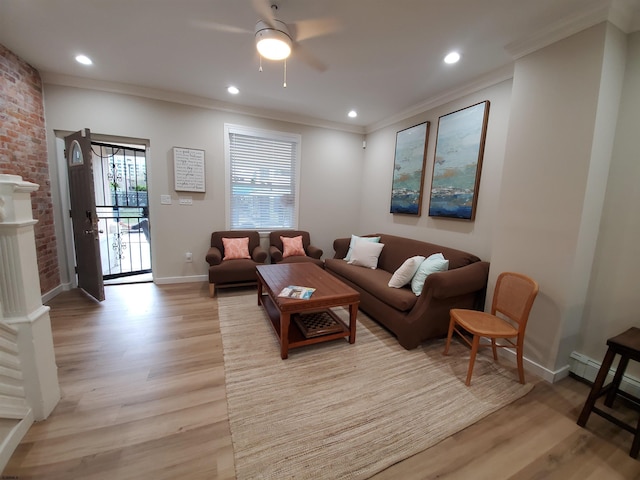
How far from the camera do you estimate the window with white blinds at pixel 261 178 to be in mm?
4078

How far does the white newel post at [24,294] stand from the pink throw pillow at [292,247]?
282 cm

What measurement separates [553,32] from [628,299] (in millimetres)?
2073

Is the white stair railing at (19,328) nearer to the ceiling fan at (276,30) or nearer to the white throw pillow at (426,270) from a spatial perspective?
the ceiling fan at (276,30)

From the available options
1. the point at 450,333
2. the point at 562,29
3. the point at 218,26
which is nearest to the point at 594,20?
the point at 562,29

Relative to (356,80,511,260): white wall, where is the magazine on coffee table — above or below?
below

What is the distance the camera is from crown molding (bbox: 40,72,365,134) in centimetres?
314

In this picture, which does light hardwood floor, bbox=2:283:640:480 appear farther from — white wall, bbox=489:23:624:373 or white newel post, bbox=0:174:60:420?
white wall, bbox=489:23:624:373

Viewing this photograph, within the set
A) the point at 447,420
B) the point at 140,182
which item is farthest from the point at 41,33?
the point at 447,420

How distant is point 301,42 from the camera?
89.0 inches

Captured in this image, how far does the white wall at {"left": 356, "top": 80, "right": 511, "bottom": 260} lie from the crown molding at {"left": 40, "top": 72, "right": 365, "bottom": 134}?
907mm

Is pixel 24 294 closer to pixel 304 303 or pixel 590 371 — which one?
pixel 304 303

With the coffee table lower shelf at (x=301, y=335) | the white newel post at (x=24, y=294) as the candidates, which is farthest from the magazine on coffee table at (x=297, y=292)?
the white newel post at (x=24, y=294)

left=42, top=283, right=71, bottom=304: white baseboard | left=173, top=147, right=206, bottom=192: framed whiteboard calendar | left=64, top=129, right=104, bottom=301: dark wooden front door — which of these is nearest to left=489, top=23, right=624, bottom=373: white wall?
left=173, top=147, right=206, bottom=192: framed whiteboard calendar

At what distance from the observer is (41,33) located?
7.50 ft
